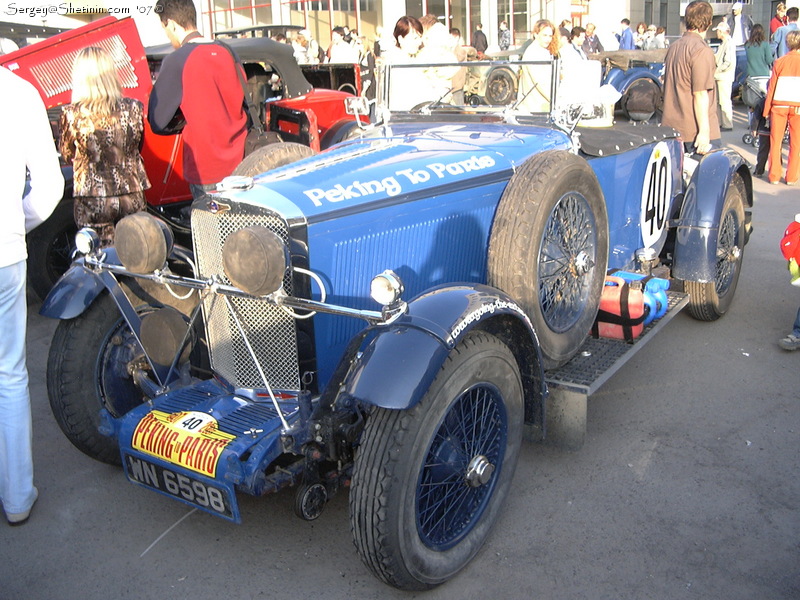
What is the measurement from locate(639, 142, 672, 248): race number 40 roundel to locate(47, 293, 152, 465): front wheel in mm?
2926

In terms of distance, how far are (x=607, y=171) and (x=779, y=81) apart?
5879mm

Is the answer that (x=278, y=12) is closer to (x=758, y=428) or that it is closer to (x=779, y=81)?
(x=779, y=81)

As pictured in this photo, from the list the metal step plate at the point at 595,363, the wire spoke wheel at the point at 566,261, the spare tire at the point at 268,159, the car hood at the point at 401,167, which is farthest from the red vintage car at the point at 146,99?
the metal step plate at the point at 595,363

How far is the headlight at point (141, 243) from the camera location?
2791mm

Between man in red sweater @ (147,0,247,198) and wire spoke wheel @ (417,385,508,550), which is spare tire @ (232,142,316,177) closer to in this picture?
man in red sweater @ (147,0,247,198)

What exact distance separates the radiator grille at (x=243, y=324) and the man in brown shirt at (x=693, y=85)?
398 cm

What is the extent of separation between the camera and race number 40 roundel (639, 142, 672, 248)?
4.44 m

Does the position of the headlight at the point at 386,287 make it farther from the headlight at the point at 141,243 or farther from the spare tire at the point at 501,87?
the spare tire at the point at 501,87

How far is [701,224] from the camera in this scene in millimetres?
4328

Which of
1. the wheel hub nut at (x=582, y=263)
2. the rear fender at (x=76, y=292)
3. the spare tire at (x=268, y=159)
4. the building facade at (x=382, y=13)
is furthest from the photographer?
the building facade at (x=382, y=13)

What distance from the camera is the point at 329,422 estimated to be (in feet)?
8.36

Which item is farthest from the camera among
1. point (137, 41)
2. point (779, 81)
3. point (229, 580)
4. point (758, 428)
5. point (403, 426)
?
point (779, 81)

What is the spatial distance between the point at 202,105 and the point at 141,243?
200cm

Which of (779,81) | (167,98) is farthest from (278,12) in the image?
(167,98)
